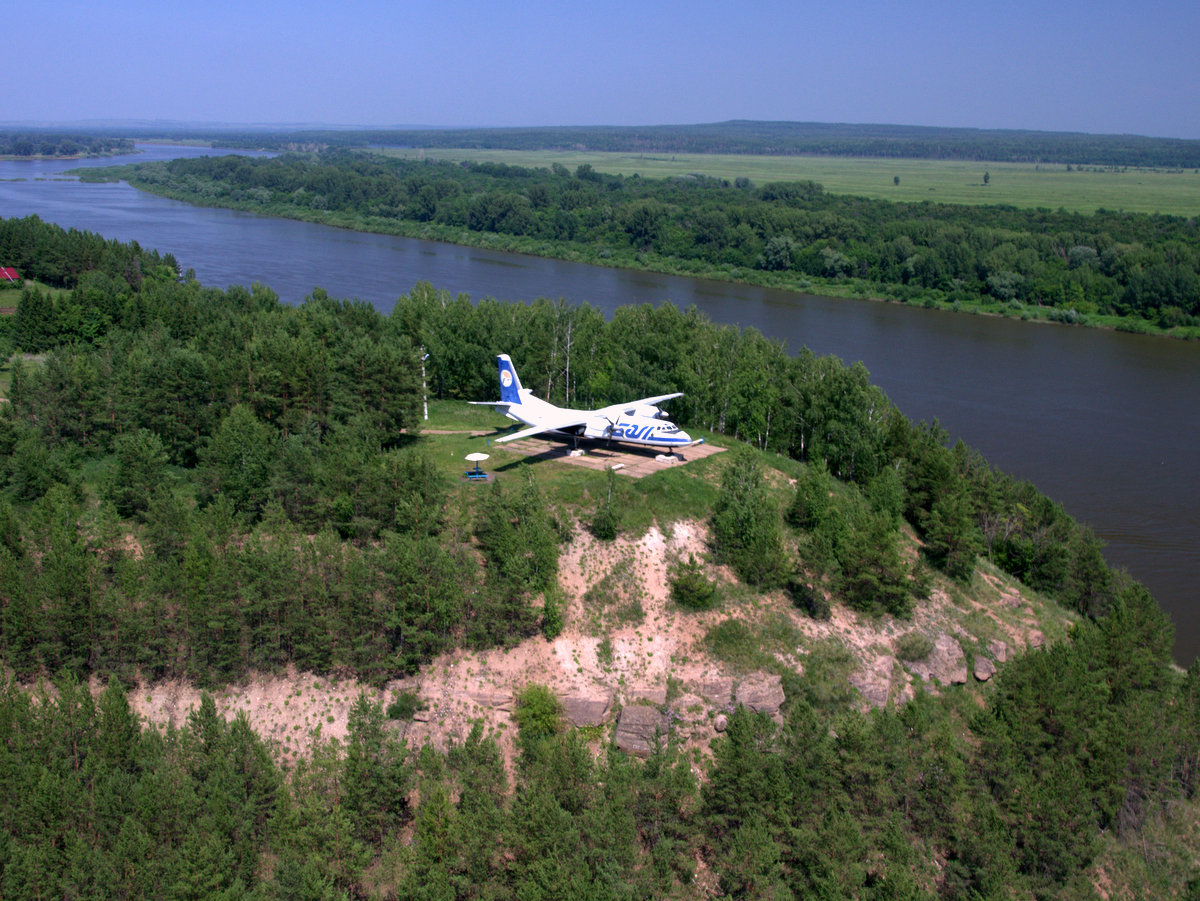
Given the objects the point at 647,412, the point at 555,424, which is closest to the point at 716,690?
the point at 647,412

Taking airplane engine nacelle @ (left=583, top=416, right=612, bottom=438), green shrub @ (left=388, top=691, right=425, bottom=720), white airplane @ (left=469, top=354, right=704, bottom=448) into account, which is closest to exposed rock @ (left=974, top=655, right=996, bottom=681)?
white airplane @ (left=469, top=354, right=704, bottom=448)

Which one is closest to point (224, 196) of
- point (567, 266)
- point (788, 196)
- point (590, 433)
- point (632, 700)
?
point (567, 266)

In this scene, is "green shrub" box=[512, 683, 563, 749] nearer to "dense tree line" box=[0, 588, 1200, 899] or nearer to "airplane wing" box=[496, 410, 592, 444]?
"dense tree line" box=[0, 588, 1200, 899]

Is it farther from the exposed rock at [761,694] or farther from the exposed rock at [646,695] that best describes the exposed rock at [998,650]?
the exposed rock at [646,695]

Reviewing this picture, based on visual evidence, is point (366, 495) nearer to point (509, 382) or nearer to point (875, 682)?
point (509, 382)

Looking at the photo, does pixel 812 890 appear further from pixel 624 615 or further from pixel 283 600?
pixel 283 600
